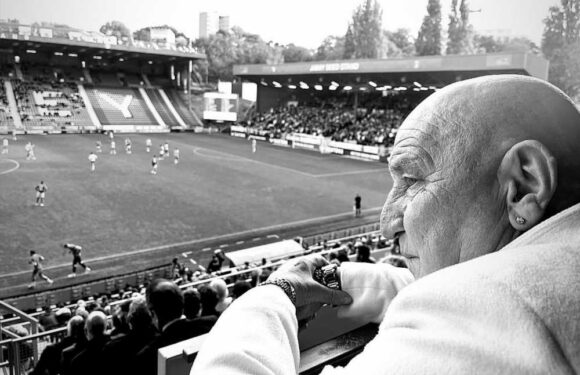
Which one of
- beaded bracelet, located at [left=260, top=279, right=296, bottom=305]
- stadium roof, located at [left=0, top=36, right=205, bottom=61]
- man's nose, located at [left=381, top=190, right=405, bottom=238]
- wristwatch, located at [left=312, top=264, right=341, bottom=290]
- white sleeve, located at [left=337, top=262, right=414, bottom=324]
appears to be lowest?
white sleeve, located at [left=337, top=262, right=414, bottom=324]

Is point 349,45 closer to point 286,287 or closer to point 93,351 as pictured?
point 93,351

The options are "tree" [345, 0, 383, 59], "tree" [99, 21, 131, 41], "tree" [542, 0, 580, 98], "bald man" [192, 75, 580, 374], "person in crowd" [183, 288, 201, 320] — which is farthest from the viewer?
"tree" [99, 21, 131, 41]

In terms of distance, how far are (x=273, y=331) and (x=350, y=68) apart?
4344 cm

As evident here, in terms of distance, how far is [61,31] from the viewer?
54.0 meters

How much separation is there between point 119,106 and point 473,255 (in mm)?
60436

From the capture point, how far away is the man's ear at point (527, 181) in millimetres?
1015

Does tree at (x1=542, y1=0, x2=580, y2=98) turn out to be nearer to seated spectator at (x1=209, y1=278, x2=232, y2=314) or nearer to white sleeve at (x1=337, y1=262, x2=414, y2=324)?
seated spectator at (x1=209, y1=278, x2=232, y2=314)

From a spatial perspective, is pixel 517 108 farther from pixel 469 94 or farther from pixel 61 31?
pixel 61 31

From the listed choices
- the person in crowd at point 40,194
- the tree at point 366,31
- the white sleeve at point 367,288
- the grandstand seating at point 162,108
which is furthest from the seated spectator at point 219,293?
the grandstand seating at point 162,108

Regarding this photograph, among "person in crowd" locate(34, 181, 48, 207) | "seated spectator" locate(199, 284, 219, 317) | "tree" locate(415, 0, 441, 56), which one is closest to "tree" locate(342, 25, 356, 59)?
"tree" locate(415, 0, 441, 56)

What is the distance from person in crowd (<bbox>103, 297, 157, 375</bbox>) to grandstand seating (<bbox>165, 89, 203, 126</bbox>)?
186ft

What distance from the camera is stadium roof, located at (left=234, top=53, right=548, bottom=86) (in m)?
28.2

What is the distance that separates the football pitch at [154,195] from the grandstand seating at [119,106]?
16.1 metres

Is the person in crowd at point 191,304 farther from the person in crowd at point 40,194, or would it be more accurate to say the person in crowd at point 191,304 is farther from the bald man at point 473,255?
the person in crowd at point 40,194
